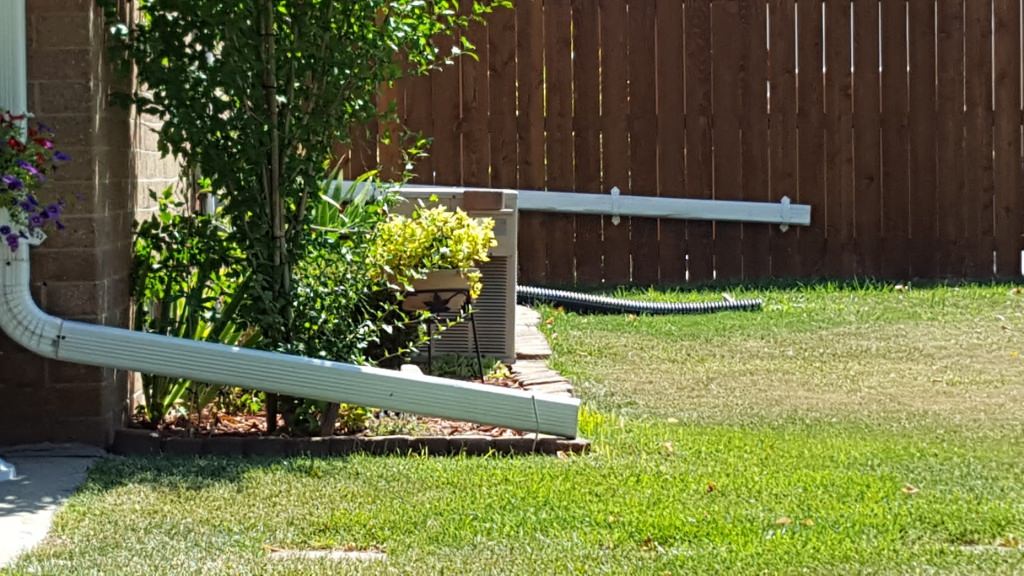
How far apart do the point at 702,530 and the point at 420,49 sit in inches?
102

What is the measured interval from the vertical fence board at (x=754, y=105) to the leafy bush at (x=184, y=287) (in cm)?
587

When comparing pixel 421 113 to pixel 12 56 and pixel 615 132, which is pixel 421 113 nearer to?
pixel 615 132

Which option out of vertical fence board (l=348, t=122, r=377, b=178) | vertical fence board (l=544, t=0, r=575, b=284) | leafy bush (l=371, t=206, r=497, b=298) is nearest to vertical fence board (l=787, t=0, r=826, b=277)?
A: vertical fence board (l=544, t=0, r=575, b=284)

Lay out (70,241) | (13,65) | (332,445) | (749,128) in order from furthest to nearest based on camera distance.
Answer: (749,128), (332,445), (70,241), (13,65)

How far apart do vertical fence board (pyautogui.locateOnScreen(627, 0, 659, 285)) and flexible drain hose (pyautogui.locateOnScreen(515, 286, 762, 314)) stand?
1.12 m

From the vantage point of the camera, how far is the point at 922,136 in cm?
1146

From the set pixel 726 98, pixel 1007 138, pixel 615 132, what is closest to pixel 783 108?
pixel 726 98

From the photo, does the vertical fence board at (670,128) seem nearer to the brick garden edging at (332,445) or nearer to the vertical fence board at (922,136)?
the vertical fence board at (922,136)

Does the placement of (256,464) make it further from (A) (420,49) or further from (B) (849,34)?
(B) (849,34)

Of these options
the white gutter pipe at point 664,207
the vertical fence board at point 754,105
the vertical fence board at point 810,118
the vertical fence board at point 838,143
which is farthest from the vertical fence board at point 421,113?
the vertical fence board at point 838,143

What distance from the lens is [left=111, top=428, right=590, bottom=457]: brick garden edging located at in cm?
569

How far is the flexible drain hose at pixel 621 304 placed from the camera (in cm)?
984

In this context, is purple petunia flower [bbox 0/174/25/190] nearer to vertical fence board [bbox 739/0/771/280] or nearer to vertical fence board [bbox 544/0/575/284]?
vertical fence board [bbox 544/0/575/284]

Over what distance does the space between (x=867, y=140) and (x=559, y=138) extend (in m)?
2.30
